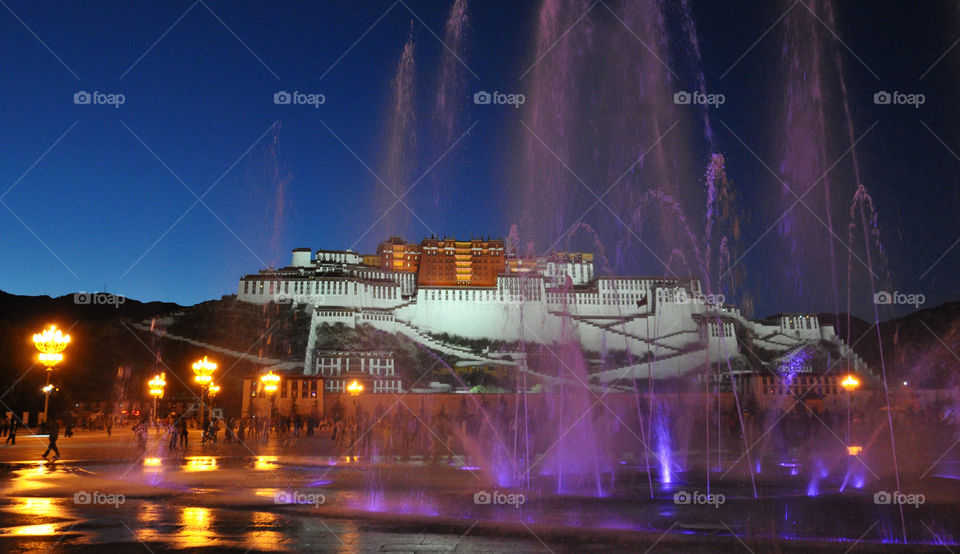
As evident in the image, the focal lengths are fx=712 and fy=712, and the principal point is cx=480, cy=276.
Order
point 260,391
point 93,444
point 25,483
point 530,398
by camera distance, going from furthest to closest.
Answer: point 530,398
point 260,391
point 93,444
point 25,483

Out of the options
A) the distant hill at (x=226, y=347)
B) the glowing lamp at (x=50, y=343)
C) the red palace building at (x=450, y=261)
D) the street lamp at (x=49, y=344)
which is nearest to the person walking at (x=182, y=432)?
the street lamp at (x=49, y=344)

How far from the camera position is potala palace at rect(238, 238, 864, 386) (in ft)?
237

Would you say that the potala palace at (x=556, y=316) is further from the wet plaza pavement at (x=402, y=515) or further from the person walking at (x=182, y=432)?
the wet plaza pavement at (x=402, y=515)

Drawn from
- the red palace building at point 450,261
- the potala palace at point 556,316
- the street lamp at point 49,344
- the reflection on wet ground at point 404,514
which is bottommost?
the reflection on wet ground at point 404,514

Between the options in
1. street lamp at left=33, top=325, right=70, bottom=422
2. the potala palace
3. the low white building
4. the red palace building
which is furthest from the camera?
the red palace building

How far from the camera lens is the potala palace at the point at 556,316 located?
72.4 meters

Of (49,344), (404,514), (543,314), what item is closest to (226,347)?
(543,314)

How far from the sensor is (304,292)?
252 ft

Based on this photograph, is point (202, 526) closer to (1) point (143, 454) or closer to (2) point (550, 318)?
(1) point (143, 454)

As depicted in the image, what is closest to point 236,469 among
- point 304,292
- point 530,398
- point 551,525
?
point 551,525

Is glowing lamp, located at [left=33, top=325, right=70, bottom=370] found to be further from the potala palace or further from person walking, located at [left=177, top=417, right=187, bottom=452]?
the potala palace

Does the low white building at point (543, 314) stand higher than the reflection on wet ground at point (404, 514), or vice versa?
the low white building at point (543, 314)

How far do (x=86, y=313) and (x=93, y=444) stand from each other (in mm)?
99062

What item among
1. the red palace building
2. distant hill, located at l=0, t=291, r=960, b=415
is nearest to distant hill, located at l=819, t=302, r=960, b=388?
distant hill, located at l=0, t=291, r=960, b=415
